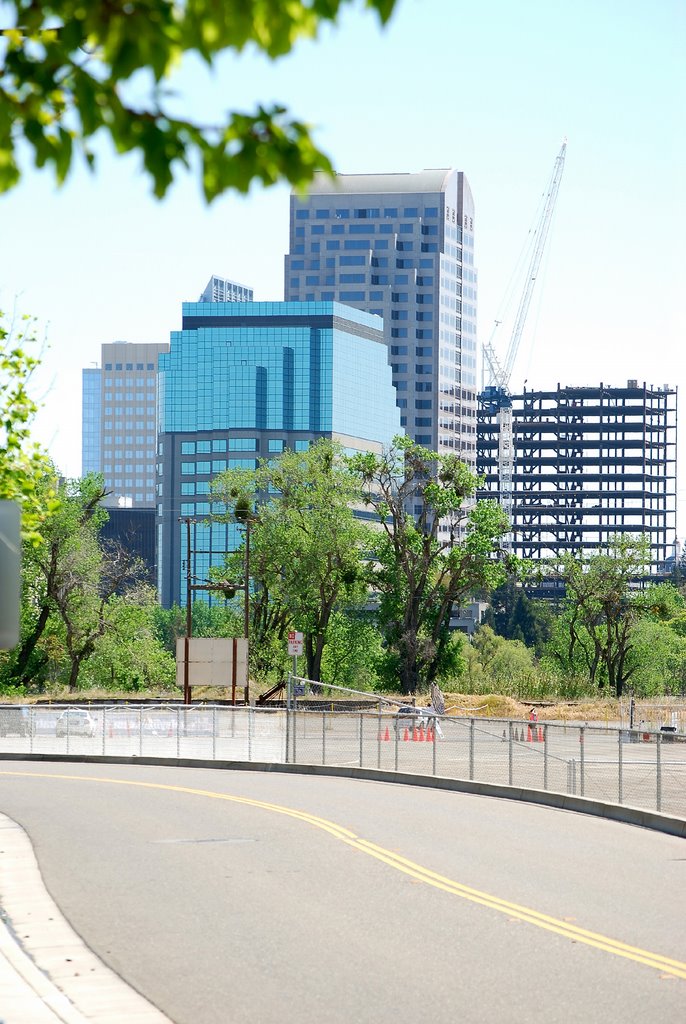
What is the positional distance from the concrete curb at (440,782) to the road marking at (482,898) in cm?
505

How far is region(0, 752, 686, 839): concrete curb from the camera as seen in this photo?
23.2 metres

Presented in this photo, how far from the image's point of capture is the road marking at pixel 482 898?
11.5m

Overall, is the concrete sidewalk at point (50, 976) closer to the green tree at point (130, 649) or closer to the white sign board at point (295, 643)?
the white sign board at point (295, 643)

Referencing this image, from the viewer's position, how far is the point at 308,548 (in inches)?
3150

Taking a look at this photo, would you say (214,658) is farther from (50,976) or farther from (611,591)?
(50,976)

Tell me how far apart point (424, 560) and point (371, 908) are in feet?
208

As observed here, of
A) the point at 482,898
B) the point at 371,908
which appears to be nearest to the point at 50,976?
the point at 371,908

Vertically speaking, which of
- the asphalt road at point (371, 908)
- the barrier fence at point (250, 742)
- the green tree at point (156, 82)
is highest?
the green tree at point (156, 82)

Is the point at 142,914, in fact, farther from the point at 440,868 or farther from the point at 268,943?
the point at 440,868

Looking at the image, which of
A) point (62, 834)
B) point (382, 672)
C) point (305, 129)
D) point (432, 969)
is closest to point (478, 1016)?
point (432, 969)

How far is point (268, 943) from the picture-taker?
12.3 m

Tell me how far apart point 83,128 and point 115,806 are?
21876mm

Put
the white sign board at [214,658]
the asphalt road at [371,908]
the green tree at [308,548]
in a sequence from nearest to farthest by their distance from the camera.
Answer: the asphalt road at [371,908] → the white sign board at [214,658] → the green tree at [308,548]

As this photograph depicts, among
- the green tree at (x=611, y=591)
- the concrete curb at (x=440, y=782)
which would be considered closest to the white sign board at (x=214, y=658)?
the concrete curb at (x=440, y=782)
